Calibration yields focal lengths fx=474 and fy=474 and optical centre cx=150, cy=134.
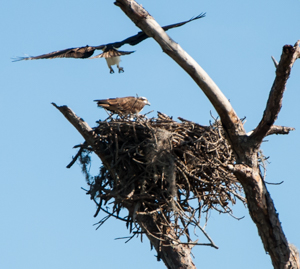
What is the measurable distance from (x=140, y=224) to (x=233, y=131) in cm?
191

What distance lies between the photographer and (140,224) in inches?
249

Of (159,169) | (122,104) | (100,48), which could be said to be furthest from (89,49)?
(159,169)

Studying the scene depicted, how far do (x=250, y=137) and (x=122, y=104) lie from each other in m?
3.04

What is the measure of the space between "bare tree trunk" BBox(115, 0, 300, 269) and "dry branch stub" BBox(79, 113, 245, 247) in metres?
1.12

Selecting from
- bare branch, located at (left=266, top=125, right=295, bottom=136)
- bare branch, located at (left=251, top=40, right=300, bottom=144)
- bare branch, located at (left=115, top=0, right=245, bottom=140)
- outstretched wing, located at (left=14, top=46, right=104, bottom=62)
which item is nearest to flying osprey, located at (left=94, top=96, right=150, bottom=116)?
outstretched wing, located at (left=14, top=46, right=104, bottom=62)

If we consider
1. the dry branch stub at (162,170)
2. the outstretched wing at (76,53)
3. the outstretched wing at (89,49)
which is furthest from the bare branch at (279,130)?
the outstretched wing at (76,53)

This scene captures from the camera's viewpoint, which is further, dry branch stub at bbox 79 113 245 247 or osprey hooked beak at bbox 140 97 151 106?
osprey hooked beak at bbox 140 97 151 106

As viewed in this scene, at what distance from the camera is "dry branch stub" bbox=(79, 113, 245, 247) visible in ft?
20.5

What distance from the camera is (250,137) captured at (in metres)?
5.30

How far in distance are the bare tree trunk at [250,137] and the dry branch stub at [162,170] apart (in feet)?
3.68

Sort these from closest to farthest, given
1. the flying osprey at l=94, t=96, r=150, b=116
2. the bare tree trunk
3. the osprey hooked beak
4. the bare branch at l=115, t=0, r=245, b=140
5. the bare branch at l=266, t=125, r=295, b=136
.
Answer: the bare tree trunk < the bare branch at l=115, t=0, r=245, b=140 < the bare branch at l=266, t=125, r=295, b=136 < the flying osprey at l=94, t=96, r=150, b=116 < the osprey hooked beak

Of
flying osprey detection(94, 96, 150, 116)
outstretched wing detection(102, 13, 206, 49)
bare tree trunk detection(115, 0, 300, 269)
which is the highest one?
outstretched wing detection(102, 13, 206, 49)

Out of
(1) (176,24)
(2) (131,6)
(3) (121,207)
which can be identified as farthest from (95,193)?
(1) (176,24)

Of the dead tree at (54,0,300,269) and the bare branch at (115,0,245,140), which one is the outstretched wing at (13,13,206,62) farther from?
the bare branch at (115,0,245,140)
